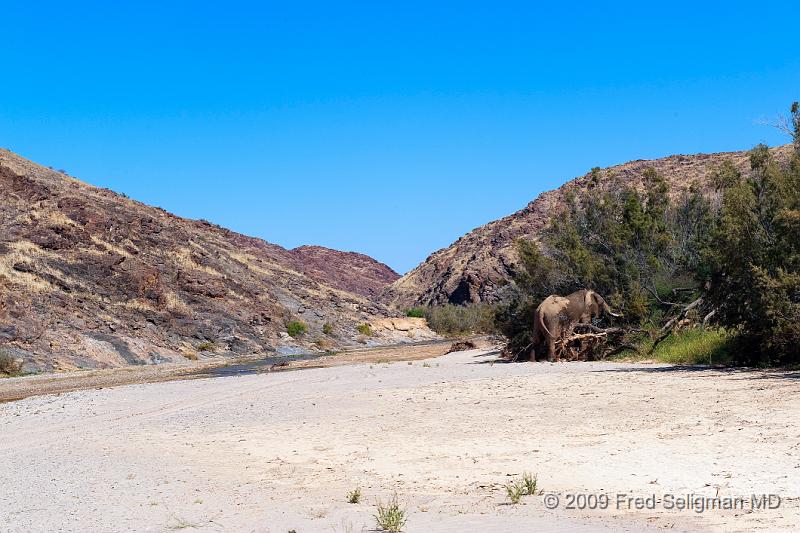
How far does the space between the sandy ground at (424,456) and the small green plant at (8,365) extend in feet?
52.9

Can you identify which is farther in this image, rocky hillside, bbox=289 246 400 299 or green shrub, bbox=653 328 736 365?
rocky hillside, bbox=289 246 400 299

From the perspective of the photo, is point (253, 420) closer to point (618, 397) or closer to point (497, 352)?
point (618, 397)

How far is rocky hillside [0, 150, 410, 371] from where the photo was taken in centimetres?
3869

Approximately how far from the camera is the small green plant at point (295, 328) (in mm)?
51906

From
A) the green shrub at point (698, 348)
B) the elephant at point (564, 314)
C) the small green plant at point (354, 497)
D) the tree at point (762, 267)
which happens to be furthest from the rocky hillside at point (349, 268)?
the small green plant at point (354, 497)

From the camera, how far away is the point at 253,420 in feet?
46.2

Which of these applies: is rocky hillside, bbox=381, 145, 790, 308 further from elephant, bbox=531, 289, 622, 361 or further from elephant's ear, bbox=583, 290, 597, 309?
elephant's ear, bbox=583, 290, 597, 309

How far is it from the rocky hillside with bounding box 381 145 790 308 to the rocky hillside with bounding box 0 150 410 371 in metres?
26.9

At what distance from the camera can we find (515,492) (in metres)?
7.78

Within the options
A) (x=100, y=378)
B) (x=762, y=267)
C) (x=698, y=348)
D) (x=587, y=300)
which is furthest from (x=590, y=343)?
(x=100, y=378)

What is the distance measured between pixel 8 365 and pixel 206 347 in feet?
43.1

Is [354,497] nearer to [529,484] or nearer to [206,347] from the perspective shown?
[529,484]

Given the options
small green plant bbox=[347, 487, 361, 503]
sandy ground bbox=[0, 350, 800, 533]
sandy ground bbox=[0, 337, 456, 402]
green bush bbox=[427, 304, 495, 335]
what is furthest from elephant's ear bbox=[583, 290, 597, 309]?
green bush bbox=[427, 304, 495, 335]

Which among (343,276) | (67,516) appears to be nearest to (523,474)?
(67,516)
